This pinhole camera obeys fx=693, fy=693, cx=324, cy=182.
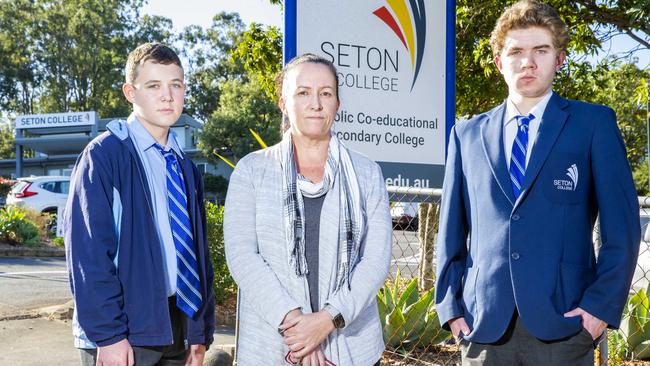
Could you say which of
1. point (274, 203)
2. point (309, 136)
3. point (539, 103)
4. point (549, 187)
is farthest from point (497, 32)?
point (274, 203)

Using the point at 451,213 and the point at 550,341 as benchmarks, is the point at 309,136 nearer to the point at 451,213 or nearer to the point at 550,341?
the point at 451,213

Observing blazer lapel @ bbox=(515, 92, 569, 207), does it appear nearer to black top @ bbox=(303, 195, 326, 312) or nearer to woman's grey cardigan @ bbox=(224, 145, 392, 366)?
woman's grey cardigan @ bbox=(224, 145, 392, 366)

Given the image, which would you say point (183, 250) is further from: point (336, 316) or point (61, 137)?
point (61, 137)

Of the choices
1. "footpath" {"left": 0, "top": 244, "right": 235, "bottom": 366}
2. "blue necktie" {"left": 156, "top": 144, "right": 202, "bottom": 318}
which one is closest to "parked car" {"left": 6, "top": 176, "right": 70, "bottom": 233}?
"footpath" {"left": 0, "top": 244, "right": 235, "bottom": 366}

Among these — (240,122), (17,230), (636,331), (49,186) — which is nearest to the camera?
(636,331)

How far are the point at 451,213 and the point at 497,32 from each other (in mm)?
693

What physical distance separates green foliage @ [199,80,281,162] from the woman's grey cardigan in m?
27.5

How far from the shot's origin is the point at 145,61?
8.74ft

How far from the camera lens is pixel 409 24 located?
4.33 meters

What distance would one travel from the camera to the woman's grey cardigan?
7.57ft

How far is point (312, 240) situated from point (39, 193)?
1868cm

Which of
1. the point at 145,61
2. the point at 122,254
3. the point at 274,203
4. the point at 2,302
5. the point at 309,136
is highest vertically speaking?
the point at 145,61

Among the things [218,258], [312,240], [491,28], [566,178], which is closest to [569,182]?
[566,178]

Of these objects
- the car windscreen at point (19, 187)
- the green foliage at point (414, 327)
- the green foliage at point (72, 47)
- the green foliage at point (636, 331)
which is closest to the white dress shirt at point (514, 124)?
the green foliage at point (414, 327)
